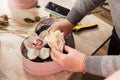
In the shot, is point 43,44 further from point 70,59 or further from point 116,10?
point 116,10

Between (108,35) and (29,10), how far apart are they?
0.34m

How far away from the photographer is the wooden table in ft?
2.37

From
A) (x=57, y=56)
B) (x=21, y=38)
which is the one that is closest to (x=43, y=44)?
(x=57, y=56)

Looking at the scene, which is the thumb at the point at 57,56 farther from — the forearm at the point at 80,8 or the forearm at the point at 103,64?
the forearm at the point at 80,8

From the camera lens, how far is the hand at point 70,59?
2.14 ft

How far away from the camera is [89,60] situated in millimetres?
641

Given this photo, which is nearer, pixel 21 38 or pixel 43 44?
pixel 43 44

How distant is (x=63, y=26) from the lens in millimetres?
792

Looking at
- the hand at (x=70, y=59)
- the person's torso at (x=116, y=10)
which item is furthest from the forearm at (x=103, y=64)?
the person's torso at (x=116, y=10)

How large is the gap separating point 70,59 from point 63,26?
17cm

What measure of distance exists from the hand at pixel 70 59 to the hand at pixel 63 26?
0.34ft

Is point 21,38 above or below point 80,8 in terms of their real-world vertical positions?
below

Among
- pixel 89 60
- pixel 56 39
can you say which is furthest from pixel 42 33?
pixel 89 60

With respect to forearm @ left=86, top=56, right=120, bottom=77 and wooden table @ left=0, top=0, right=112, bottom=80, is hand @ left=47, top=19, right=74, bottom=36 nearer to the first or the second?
wooden table @ left=0, top=0, right=112, bottom=80
